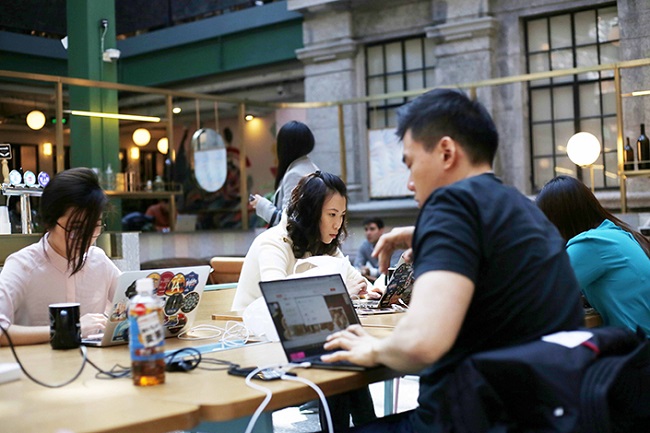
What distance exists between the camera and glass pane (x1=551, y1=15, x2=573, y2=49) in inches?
408

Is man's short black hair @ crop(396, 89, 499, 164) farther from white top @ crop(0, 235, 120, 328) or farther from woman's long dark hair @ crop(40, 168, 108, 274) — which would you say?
white top @ crop(0, 235, 120, 328)

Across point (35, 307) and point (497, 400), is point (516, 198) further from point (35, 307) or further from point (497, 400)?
point (35, 307)

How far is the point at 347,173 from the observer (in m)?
11.8

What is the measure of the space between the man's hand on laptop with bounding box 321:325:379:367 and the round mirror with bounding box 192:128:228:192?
29.7 feet

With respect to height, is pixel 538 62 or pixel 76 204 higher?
pixel 538 62

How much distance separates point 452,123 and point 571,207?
1465mm

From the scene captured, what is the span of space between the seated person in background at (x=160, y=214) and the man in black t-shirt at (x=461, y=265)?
→ 9449 millimetres

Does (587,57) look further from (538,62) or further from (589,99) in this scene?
(538,62)

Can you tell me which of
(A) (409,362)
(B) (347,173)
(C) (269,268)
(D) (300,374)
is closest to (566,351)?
(A) (409,362)

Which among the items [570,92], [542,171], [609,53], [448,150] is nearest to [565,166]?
[542,171]

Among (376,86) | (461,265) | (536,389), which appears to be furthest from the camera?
(376,86)

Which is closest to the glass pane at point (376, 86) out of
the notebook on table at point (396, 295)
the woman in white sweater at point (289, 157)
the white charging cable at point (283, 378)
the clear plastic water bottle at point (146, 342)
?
the woman in white sweater at point (289, 157)

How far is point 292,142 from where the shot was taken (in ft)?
16.4

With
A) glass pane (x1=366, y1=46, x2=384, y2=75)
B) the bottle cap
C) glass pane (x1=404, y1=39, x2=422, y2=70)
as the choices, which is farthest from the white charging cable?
glass pane (x1=366, y1=46, x2=384, y2=75)
